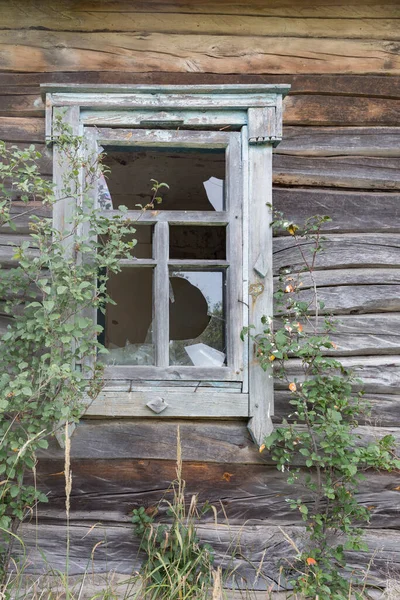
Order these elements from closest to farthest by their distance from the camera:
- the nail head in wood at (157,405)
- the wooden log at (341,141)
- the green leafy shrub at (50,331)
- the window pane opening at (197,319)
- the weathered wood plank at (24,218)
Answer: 1. the green leafy shrub at (50,331)
2. the nail head in wood at (157,405)
3. the window pane opening at (197,319)
4. the weathered wood plank at (24,218)
5. the wooden log at (341,141)

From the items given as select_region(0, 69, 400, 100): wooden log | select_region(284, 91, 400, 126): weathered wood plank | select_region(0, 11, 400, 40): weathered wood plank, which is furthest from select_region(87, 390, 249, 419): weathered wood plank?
select_region(0, 11, 400, 40): weathered wood plank

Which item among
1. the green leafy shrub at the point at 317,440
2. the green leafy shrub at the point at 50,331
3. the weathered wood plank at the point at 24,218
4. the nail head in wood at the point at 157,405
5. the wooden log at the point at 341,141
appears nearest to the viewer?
the green leafy shrub at the point at 50,331

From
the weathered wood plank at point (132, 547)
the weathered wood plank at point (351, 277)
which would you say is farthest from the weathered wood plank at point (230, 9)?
the weathered wood plank at point (132, 547)

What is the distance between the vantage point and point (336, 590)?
2.73 meters

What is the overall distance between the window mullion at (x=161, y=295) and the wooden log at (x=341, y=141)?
31.8 inches

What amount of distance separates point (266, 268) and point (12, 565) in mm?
1829

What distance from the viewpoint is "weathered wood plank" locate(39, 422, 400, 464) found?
291cm

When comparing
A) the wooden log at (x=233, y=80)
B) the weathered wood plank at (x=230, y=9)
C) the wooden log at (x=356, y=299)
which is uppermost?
the weathered wood plank at (x=230, y=9)

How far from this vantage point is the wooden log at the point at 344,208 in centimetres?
313

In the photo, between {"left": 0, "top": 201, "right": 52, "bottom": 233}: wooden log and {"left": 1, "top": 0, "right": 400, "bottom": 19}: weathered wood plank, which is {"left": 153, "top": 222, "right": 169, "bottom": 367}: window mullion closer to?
{"left": 0, "top": 201, "right": 52, "bottom": 233}: wooden log

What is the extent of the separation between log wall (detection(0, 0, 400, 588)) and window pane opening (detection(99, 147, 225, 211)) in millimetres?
335

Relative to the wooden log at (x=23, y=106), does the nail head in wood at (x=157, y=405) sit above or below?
below

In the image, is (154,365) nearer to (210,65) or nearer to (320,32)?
(210,65)

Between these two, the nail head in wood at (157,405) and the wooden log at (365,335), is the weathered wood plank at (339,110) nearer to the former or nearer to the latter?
the wooden log at (365,335)
